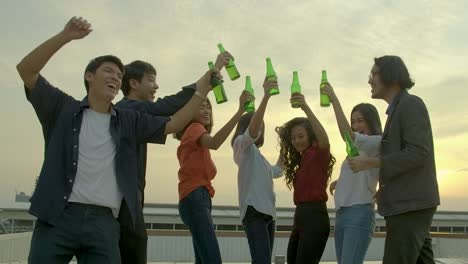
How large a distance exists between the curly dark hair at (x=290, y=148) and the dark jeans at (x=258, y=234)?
42cm

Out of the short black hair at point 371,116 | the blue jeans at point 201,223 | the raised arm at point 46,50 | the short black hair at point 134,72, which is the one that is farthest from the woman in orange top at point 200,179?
the raised arm at point 46,50

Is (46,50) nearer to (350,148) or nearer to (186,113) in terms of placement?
(186,113)

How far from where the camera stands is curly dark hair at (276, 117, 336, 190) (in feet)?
13.2

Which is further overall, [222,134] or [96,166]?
[222,134]

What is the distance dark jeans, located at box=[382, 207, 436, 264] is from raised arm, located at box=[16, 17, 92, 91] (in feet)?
5.92

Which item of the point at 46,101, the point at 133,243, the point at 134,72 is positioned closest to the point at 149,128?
the point at 46,101

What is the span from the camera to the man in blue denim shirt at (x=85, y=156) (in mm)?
2287

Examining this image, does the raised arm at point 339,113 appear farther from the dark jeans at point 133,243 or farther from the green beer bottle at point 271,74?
the dark jeans at point 133,243

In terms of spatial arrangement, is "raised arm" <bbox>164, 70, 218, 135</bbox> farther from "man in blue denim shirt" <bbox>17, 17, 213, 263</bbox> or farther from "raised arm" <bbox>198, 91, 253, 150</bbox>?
"raised arm" <bbox>198, 91, 253, 150</bbox>

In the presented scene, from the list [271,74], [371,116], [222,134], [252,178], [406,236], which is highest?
[271,74]

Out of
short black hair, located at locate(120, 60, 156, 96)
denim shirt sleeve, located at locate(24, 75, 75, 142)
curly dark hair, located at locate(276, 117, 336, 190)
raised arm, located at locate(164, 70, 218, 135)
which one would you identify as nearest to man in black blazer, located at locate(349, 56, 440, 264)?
raised arm, located at locate(164, 70, 218, 135)

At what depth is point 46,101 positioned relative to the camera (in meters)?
2.43

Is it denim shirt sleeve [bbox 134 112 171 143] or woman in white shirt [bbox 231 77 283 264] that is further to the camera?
woman in white shirt [bbox 231 77 283 264]

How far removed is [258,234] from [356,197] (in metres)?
0.72
